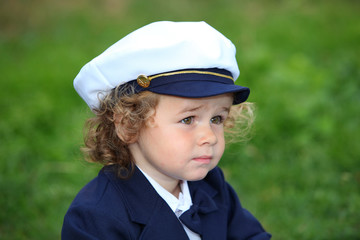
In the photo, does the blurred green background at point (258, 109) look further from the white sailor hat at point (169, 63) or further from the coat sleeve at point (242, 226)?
the coat sleeve at point (242, 226)

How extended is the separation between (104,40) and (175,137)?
165 inches

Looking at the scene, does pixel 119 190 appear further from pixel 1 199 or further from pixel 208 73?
pixel 1 199

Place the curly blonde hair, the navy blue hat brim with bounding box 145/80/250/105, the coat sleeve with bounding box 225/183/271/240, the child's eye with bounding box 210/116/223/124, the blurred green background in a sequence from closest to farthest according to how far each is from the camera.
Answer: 1. the navy blue hat brim with bounding box 145/80/250/105
2. the curly blonde hair
3. the child's eye with bounding box 210/116/223/124
4. the coat sleeve with bounding box 225/183/271/240
5. the blurred green background

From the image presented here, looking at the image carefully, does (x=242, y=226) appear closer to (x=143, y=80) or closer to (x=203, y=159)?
(x=203, y=159)

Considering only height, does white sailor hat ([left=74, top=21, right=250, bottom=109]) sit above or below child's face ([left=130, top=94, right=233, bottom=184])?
above

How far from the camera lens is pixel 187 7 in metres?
6.69

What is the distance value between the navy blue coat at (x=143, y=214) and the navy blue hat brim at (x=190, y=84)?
1.35 ft

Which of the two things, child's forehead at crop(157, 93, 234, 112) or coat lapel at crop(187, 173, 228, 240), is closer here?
child's forehead at crop(157, 93, 234, 112)

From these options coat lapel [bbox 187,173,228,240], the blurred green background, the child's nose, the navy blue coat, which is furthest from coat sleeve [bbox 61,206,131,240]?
the blurred green background

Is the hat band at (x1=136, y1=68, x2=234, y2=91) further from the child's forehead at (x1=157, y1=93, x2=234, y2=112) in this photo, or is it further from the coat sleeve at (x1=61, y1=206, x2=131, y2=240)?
the coat sleeve at (x1=61, y1=206, x2=131, y2=240)

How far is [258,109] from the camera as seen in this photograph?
401 cm

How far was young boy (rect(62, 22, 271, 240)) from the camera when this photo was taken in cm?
170

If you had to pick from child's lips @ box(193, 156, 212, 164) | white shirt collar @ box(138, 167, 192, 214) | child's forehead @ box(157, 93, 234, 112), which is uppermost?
child's forehead @ box(157, 93, 234, 112)

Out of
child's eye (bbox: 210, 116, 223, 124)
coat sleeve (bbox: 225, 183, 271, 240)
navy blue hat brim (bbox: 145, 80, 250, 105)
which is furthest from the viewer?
coat sleeve (bbox: 225, 183, 271, 240)
